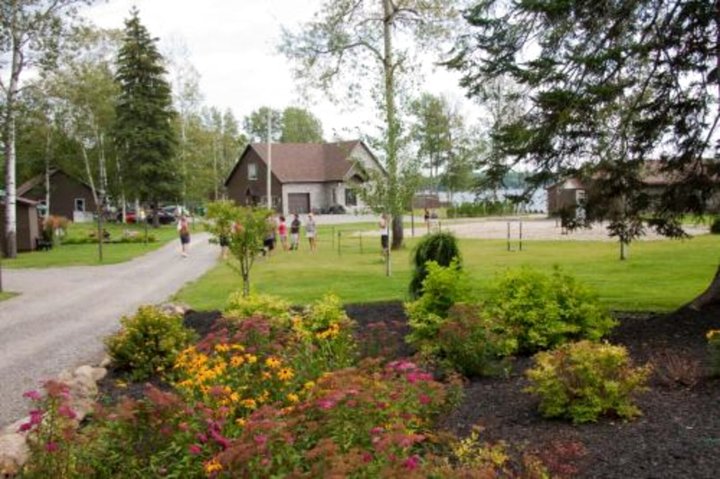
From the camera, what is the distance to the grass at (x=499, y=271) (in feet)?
48.5

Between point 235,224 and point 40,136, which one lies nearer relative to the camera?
point 235,224

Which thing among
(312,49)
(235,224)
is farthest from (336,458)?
(312,49)

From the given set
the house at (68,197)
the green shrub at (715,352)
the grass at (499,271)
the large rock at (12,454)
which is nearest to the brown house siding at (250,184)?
the house at (68,197)

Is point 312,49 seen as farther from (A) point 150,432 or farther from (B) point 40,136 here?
(B) point 40,136

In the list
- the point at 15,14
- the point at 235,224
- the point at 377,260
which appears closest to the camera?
the point at 235,224

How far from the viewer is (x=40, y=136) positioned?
54.1m

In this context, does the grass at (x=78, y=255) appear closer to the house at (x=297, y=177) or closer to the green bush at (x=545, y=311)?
the green bush at (x=545, y=311)

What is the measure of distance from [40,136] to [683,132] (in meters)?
52.4

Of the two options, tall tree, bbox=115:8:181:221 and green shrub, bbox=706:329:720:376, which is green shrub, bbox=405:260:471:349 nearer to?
green shrub, bbox=706:329:720:376

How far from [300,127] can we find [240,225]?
112 meters

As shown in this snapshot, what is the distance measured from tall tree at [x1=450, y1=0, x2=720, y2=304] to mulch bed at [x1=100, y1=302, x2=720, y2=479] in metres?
2.35

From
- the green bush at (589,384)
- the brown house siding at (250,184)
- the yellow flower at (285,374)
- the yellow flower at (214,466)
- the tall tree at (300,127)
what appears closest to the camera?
the yellow flower at (214,466)

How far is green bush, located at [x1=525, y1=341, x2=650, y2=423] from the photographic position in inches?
233

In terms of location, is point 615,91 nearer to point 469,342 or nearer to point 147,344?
point 469,342
